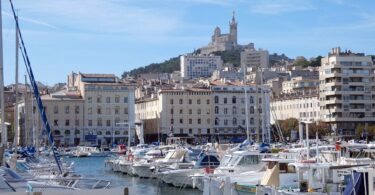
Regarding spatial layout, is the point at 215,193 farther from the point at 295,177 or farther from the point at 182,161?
the point at 182,161

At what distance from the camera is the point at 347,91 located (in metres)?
96.3

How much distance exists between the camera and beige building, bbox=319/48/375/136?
96.0 metres

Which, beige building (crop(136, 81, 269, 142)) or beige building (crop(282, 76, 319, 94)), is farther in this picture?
beige building (crop(282, 76, 319, 94))

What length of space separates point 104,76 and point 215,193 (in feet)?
298

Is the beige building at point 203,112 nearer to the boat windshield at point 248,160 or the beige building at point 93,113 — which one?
the beige building at point 93,113

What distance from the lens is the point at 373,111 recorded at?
99812 mm

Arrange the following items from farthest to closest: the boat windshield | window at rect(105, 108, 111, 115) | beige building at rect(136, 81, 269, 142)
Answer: beige building at rect(136, 81, 269, 142) → window at rect(105, 108, 111, 115) → the boat windshield

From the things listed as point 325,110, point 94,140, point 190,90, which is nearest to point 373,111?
point 325,110

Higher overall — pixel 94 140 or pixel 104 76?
pixel 104 76

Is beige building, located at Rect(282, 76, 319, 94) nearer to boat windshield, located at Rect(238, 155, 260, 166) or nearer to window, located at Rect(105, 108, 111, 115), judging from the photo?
window, located at Rect(105, 108, 111, 115)

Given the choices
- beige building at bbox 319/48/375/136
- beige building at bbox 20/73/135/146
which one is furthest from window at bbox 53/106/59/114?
beige building at bbox 319/48/375/136

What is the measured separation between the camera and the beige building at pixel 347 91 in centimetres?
9600

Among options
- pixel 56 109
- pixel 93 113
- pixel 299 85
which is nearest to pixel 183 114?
pixel 93 113

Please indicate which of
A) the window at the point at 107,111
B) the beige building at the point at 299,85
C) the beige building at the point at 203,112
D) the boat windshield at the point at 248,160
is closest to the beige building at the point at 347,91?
the beige building at the point at 203,112
